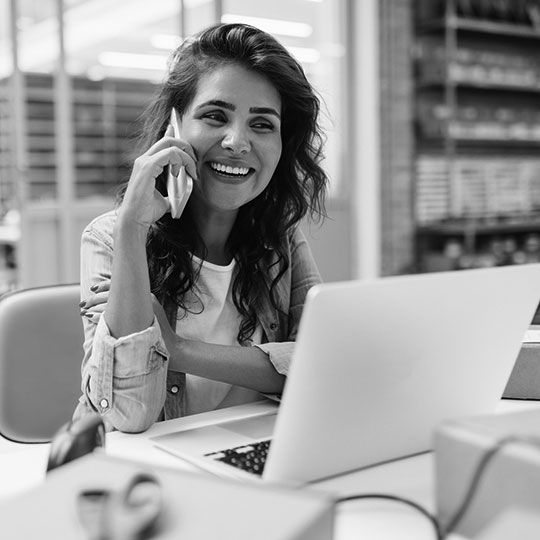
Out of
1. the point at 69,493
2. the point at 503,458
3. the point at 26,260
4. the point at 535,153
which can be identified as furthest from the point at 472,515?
the point at 535,153

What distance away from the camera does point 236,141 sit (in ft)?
4.67

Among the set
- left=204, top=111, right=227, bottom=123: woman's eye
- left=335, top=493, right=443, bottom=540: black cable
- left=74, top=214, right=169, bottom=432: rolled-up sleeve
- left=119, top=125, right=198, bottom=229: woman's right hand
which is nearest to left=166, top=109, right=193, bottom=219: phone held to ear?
left=119, top=125, right=198, bottom=229: woman's right hand

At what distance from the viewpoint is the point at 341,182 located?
16.8 ft

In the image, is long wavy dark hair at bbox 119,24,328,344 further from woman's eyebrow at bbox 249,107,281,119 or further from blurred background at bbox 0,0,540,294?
blurred background at bbox 0,0,540,294

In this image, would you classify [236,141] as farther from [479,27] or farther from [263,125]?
[479,27]

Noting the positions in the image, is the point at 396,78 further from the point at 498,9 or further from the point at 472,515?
the point at 472,515

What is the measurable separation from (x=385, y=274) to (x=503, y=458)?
14.4 ft

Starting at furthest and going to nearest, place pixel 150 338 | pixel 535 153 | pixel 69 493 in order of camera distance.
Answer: pixel 535 153 < pixel 150 338 < pixel 69 493

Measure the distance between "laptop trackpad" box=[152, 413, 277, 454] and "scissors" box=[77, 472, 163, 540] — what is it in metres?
0.43

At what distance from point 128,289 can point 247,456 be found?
0.37m

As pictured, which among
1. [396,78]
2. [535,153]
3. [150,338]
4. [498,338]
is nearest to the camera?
[498,338]

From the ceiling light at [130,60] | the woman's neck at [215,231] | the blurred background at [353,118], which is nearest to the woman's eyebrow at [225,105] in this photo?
the woman's neck at [215,231]

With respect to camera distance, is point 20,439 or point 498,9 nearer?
point 20,439

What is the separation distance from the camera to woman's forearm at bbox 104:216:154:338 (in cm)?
122
